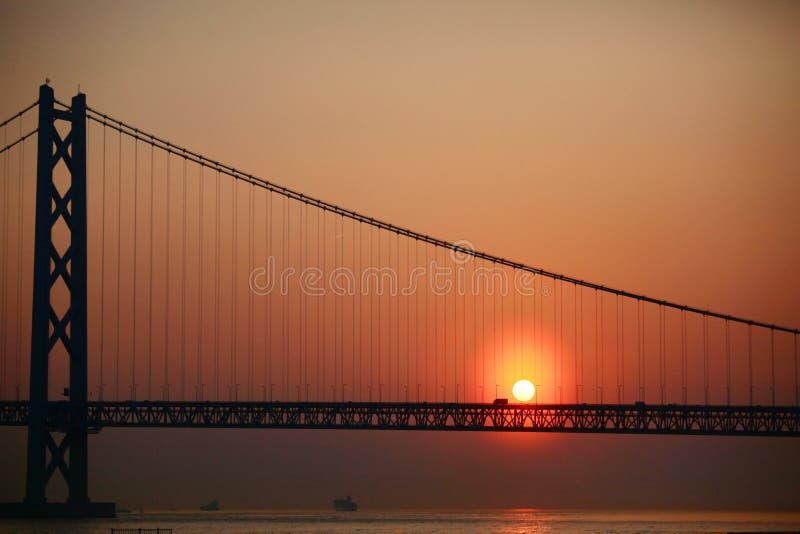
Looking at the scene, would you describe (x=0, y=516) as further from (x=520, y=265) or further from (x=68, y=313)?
(x=520, y=265)

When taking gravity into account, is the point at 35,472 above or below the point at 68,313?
below

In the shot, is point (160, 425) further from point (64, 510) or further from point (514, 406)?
point (514, 406)

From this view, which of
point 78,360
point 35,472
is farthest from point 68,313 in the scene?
point 35,472

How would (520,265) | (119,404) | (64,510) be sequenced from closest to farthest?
(64,510) → (119,404) → (520,265)

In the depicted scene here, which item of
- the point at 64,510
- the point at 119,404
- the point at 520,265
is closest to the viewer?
the point at 64,510

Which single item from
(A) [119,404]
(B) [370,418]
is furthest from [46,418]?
(B) [370,418]

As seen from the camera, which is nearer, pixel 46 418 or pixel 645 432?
pixel 46 418

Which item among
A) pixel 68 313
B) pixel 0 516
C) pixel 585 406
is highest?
pixel 68 313
